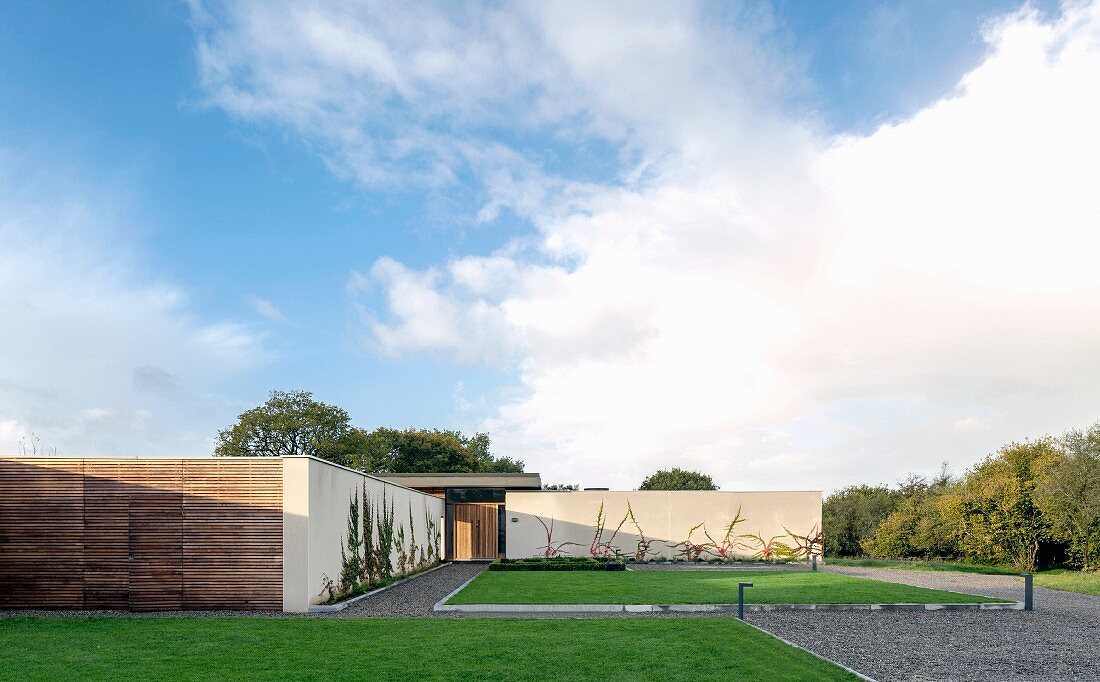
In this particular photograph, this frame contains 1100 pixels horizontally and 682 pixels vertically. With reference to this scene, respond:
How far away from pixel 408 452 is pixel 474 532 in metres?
24.3

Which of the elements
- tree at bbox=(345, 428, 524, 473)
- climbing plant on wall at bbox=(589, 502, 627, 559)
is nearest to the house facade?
climbing plant on wall at bbox=(589, 502, 627, 559)

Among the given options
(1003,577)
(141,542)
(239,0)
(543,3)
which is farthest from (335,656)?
(1003,577)

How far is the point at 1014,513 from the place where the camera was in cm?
2547

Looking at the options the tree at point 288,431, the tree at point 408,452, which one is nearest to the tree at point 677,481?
the tree at point 408,452

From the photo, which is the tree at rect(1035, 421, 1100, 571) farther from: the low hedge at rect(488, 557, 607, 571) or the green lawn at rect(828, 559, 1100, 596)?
the low hedge at rect(488, 557, 607, 571)

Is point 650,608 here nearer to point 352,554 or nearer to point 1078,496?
point 352,554

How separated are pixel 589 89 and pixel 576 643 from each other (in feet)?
33.4

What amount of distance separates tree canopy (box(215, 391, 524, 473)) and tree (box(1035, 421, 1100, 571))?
114ft

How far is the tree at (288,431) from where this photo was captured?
4797 centimetres

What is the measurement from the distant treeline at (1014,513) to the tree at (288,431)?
31071 millimetres

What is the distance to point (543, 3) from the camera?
43.3ft

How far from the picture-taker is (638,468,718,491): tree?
5888cm

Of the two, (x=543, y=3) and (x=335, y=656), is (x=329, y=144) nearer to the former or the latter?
(x=543, y=3)

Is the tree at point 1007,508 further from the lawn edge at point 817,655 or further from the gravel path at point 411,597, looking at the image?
the lawn edge at point 817,655
